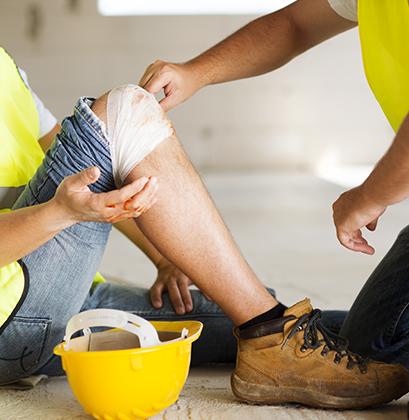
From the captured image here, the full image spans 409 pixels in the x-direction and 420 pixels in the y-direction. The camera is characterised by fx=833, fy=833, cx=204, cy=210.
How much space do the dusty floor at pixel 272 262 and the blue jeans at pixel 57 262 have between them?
82 mm

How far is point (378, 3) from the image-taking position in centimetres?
130

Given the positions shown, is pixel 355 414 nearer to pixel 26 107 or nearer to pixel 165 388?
pixel 165 388

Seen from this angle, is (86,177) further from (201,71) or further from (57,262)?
(201,71)

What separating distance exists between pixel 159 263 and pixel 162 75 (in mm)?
421

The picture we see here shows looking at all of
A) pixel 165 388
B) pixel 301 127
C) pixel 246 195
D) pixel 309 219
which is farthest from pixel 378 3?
pixel 301 127

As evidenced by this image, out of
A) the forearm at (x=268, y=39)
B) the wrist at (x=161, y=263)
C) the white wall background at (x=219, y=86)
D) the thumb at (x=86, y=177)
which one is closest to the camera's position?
the thumb at (x=86, y=177)

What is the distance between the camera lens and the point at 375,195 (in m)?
1.15

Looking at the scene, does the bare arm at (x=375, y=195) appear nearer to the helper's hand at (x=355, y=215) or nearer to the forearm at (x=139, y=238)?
the helper's hand at (x=355, y=215)

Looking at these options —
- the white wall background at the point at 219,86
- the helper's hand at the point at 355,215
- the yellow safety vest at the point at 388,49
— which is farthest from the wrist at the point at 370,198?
the white wall background at the point at 219,86

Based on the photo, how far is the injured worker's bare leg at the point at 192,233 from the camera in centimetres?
122

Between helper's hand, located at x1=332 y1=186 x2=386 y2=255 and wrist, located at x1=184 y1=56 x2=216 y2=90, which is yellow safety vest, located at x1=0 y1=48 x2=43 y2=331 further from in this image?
helper's hand, located at x1=332 y1=186 x2=386 y2=255

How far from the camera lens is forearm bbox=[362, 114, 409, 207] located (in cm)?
109

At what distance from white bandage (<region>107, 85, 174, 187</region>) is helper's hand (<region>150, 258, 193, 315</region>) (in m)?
0.41

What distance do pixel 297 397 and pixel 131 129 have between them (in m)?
A: 0.49
